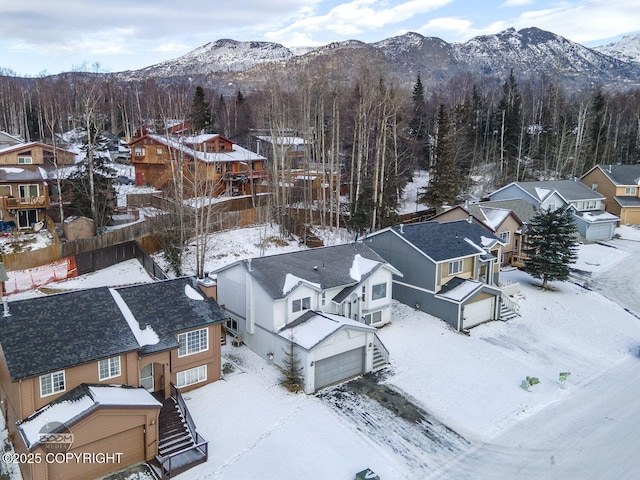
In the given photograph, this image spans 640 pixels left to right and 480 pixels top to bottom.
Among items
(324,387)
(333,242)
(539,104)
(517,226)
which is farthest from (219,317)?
(539,104)

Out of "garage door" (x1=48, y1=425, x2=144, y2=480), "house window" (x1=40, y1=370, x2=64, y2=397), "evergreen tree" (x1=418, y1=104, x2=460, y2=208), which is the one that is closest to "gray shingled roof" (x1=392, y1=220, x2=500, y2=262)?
"evergreen tree" (x1=418, y1=104, x2=460, y2=208)

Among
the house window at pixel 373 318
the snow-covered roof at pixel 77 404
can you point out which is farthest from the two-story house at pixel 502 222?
the snow-covered roof at pixel 77 404

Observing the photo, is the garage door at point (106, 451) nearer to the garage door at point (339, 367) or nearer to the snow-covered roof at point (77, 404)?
the snow-covered roof at point (77, 404)

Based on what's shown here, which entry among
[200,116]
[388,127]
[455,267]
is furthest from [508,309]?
[200,116]

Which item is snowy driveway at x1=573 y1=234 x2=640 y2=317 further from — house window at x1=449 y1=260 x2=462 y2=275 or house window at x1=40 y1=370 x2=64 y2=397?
house window at x1=40 y1=370 x2=64 y2=397

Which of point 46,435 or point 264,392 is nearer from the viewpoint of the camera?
point 46,435

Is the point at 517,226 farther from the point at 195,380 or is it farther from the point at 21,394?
the point at 21,394
